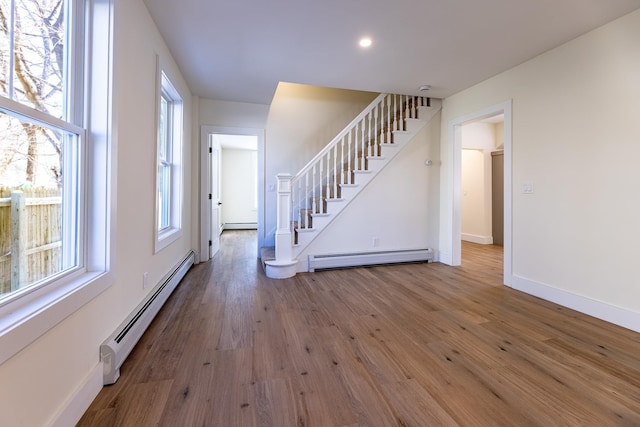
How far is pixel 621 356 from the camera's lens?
5.85 feet

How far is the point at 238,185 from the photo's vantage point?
7.83 meters

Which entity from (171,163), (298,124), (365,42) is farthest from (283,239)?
(365,42)

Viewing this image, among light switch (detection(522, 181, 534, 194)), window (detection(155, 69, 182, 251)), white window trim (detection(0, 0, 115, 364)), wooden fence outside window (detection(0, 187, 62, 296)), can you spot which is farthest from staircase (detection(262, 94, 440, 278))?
wooden fence outside window (detection(0, 187, 62, 296))

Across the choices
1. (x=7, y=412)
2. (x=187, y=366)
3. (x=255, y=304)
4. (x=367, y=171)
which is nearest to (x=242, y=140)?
(x=367, y=171)

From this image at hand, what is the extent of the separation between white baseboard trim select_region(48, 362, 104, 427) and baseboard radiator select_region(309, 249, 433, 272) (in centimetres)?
256

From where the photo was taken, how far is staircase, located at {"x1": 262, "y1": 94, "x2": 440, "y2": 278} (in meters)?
3.53

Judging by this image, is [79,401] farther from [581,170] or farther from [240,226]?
[240,226]

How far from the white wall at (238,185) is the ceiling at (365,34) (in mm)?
4328

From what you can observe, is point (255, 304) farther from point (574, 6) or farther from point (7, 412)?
point (574, 6)

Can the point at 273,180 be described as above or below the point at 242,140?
below

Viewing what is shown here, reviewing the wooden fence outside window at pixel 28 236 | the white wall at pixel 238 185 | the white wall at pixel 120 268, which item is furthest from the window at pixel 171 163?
the white wall at pixel 238 185

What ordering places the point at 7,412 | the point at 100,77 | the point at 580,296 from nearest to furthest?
the point at 7,412, the point at 100,77, the point at 580,296

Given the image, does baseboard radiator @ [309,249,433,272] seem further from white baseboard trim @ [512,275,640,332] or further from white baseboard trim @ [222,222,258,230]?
white baseboard trim @ [222,222,258,230]

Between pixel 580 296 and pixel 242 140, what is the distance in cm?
632
